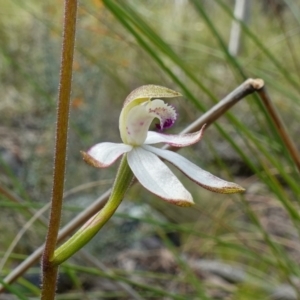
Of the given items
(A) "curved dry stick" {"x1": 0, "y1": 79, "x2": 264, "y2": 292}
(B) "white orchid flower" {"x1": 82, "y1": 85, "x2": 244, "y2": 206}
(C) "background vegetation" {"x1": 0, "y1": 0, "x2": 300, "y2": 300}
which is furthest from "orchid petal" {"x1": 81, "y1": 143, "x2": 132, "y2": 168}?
(C) "background vegetation" {"x1": 0, "y1": 0, "x2": 300, "y2": 300}

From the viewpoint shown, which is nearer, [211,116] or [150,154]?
[150,154]

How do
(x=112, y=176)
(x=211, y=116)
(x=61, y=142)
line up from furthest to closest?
(x=112, y=176) < (x=211, y=116) < (x=61, y=142)

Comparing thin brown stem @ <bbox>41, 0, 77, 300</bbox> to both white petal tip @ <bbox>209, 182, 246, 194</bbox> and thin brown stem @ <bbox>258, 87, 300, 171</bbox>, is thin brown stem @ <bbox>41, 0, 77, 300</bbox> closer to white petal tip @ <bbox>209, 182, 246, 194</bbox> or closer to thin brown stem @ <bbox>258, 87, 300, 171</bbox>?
white petal tip @ <bbox>209, 182, 246, 194</bbox>

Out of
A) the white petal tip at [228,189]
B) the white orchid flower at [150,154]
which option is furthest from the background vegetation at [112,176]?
the white petal tip at [228,189]

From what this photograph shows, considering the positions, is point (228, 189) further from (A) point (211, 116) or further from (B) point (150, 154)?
(A) point (211, 116)

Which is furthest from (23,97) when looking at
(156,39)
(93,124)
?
(156,39)

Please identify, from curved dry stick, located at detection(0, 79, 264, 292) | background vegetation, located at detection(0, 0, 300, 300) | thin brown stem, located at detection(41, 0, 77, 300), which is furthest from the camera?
background vegetation, located at detection(0, 0, 300, 300)

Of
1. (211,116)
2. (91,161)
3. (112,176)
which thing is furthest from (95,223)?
(112,176)
